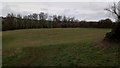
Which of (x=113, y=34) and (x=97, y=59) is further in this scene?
(x=113, y=34)

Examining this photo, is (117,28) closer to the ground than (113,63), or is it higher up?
higher up

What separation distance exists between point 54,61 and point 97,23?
52017 millimetres

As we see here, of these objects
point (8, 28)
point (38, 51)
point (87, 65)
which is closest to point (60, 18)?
point (8, 28)

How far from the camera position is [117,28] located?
34.3 meters

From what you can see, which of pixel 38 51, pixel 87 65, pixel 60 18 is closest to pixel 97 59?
pixel 87 65

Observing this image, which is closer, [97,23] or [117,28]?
[117,28]

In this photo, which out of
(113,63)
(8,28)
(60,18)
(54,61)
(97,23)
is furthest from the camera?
(60,18)

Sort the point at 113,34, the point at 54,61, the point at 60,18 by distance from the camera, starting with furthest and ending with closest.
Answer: the point at 60,18
the point at 113,34
the point at 54,61

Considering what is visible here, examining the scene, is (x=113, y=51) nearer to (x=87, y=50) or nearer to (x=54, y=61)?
(x=87, y=50)

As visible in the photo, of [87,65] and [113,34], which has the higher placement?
[113,34]

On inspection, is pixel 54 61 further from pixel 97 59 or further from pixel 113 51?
pixel 113 51

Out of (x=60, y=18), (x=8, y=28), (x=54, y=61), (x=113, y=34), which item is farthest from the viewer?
(x=60, y=18)

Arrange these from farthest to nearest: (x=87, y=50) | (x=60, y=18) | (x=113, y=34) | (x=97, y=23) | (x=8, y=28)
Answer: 1. (x=60, y=18)
2. (x=8, y=28)
3. (x=97, y=23)
4. (x=113, y=34)
5. (x=87, y=50)

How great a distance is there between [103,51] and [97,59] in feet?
9.34
